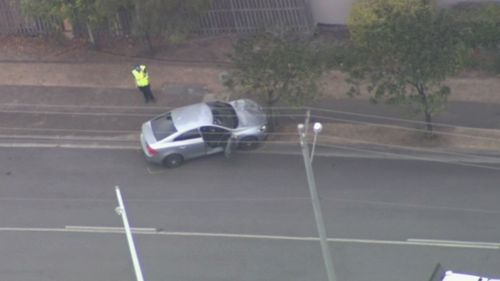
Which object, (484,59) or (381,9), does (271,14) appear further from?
(484,59)

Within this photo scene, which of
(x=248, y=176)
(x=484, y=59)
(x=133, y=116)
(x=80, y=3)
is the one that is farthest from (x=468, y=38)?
(x=80, y=3)

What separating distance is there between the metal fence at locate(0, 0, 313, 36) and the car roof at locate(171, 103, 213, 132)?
5.72 metres

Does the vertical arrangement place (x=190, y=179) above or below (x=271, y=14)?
below

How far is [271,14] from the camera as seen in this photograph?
28.5m

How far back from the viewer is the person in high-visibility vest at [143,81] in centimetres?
2498

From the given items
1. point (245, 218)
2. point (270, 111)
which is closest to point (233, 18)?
point (270, 111)

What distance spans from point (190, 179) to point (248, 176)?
1.49 m

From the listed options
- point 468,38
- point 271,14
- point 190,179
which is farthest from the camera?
point 271,14

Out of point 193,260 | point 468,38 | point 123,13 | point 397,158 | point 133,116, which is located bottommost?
point 193,260

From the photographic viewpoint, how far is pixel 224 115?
2291cm

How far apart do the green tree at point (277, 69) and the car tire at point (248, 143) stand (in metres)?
1.22

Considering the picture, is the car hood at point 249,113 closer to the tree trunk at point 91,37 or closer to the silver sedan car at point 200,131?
the silver sedan car at point 200,131

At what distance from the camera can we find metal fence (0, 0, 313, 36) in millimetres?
28328

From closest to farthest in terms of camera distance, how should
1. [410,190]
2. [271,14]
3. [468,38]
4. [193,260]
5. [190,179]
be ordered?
[193,260]
[410,190]
[190,179]
[468,38]
[271,14]
